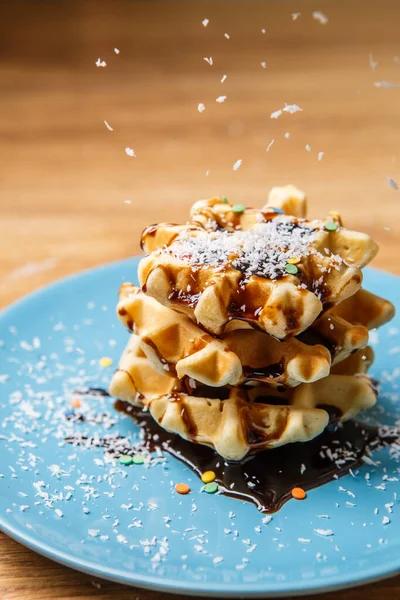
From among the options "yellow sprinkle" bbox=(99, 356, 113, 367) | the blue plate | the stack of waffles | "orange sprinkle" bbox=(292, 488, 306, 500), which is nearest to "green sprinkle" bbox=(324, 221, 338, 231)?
the stack of waffles

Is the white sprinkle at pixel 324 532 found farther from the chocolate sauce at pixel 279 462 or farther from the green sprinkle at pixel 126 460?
the green sprinkle at pixel 126 460

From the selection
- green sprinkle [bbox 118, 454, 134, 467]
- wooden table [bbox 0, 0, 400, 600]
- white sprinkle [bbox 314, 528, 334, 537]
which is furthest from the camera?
wooden table [bbox 0, 0, 400, 600]

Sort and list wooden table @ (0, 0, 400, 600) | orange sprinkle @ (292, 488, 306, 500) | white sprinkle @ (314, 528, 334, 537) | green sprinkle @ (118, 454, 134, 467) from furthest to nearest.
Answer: wooden table @ (0, 0, 400, 600) < green sprinkle @ (118, 454, 134, 467) < orange sprinkle @ (292, 488, 306, 500) < white sprinkle @ (314, 528, 334, 537)

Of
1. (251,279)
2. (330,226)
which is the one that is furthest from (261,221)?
(251,279)

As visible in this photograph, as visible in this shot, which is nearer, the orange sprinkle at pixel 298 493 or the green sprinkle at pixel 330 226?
the orange sprinkle at pixel 298 493

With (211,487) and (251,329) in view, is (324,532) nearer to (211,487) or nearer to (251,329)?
(211,487)

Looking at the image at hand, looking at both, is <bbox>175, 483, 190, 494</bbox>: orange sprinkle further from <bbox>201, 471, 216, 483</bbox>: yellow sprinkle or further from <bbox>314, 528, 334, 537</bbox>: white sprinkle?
<bbox>314, 528, 334, 537</bbox>: white sprinkle

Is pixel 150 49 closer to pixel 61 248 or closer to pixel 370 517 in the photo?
pixel 61 248

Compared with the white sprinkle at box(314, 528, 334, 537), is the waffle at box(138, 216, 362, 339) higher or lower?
higher

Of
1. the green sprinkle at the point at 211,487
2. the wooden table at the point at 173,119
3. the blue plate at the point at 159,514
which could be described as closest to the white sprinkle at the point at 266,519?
the blue plate at the point at 159,514
